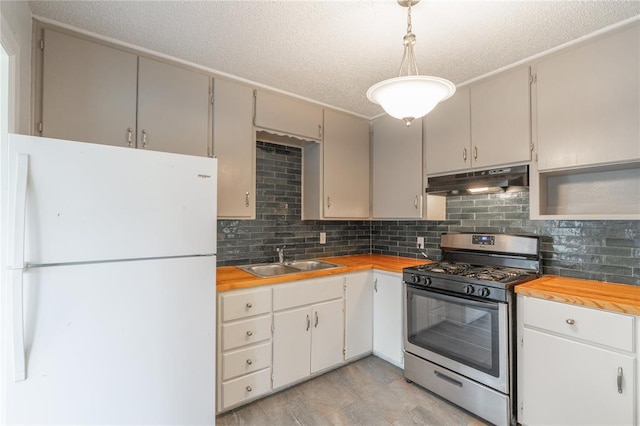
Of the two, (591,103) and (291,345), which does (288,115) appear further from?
(591,103)

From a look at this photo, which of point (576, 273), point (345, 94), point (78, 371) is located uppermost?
point (345, 94)

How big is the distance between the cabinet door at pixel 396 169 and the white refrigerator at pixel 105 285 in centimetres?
178

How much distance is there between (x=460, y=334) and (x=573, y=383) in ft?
1.98

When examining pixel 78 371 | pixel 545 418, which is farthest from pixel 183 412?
pixel 545 418

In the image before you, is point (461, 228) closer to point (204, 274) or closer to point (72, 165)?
point (204, 274)

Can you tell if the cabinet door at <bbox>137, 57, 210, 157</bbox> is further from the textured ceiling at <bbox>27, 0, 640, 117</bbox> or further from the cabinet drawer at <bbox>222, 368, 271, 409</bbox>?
the cabinet drawer at <bbox>222, 368, 271, 409</bbox>

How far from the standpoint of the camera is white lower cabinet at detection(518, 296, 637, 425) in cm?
145

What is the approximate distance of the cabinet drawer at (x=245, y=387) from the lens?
1.96 meters

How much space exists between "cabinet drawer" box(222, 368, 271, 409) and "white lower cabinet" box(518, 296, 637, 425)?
1.62m

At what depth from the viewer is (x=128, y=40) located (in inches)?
73.1

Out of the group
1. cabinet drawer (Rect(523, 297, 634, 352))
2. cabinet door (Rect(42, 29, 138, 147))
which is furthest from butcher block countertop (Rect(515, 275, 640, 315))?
cabinet door (Rect(42, 29, 138, 147))

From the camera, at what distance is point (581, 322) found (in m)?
1.57

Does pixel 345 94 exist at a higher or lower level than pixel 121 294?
higher

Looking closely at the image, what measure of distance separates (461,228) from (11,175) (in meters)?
2.96
